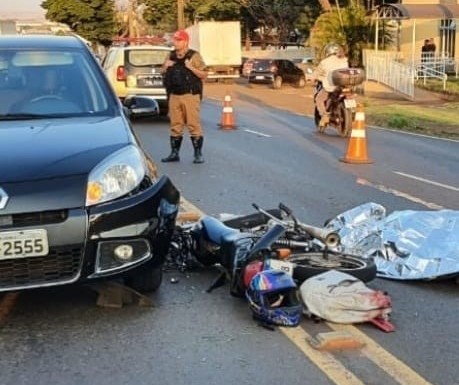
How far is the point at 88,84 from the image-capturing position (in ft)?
19.7

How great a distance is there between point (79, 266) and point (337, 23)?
33334 millimetres

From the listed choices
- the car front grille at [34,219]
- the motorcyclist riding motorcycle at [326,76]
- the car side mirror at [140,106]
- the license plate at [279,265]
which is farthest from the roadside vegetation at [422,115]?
the car front grille at [34,219]

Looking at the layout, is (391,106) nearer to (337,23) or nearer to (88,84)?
(337,23)

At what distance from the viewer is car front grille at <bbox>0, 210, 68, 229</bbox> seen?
4445mm

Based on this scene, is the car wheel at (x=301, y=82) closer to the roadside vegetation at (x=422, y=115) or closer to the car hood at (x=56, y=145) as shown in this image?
the roadside vegetation at (x=422, y=115)

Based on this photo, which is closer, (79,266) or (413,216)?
(79,266)

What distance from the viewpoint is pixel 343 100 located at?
15312 millimetres

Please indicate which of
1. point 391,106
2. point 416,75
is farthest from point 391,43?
point 391,106

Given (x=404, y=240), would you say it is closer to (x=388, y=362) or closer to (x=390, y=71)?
(x=388, y=362)

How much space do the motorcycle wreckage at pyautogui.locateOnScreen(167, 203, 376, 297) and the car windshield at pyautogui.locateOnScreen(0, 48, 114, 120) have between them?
3.73 ft

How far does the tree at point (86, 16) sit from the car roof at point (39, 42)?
65230 mm

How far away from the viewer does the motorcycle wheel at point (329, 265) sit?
16.9 feet

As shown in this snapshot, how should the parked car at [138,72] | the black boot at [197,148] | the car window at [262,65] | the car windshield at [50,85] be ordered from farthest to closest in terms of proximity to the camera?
the car window at [262,65]
the parked car at [138,72]
the black boot at [197,148]
the car windshield at [50,85]

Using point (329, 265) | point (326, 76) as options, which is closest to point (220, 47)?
point (326, 76)
